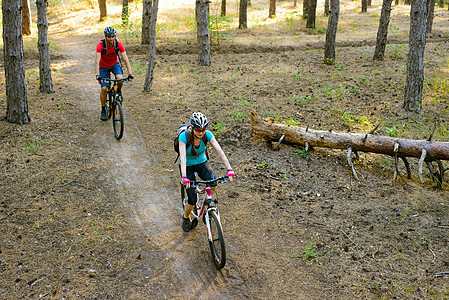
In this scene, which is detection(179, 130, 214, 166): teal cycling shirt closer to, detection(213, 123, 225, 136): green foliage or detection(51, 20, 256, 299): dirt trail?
detection(51, 20, 256, 299): dirt trail

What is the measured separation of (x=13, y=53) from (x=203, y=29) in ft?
31.1

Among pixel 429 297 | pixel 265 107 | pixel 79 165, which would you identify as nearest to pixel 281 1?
pixel 265 107

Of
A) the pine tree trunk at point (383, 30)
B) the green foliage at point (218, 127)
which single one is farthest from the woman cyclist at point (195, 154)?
the pine tree trunk at point (383, 30)

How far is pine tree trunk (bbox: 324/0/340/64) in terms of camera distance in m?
15.9

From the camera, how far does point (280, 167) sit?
9.39m

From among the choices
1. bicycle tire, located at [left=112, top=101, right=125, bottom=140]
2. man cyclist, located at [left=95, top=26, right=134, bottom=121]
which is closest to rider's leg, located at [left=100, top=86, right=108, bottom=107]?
man cyclist, located at [left=95, top=26, right=134, bottom=121]

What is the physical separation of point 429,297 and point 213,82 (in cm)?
1174

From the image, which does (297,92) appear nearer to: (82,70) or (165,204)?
(165,204)

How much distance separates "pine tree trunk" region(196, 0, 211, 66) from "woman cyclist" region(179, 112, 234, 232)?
1215cm

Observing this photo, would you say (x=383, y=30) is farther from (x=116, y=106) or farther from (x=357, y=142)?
(x=116, y=106)

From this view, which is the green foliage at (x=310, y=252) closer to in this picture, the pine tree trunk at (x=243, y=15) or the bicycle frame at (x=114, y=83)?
the bicycle frame at (x=114, y=83)

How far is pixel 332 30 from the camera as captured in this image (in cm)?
1636

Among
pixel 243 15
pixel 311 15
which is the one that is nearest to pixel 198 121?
pixel 243 15

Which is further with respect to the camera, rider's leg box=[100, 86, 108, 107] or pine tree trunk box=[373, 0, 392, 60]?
pine tree trunk box=[373, 0, 392, 60]
